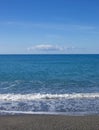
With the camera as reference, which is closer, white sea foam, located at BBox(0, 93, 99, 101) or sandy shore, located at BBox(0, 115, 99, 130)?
sandy shore, located at BBox(0, 115, 99, 130)

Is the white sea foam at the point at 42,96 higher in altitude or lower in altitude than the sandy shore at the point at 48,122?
lower

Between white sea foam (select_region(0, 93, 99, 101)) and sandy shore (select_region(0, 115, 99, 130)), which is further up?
sandy shore (select_region(0, 115, 99, 130))

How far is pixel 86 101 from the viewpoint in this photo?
18.8m

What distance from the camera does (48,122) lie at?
1277 cm

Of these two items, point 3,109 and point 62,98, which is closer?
point 3,109

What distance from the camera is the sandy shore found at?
1198cm

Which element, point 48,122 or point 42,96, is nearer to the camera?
point 48,122

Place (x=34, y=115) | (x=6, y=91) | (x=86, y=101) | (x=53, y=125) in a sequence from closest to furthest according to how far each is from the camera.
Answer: (x=53, y=125) → (x=34, y=115) → (x=86, y=101) → (x=6, y=91)

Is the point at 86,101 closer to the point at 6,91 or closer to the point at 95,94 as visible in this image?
the point at 95,94

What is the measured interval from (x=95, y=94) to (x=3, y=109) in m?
7.85

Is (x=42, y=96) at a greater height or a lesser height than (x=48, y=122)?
lesser

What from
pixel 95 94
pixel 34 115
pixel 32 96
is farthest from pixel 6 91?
pixel 34 115

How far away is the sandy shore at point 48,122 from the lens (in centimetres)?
1198

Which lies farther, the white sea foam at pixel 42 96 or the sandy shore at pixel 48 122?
the white sea foam at pixel 42 96
